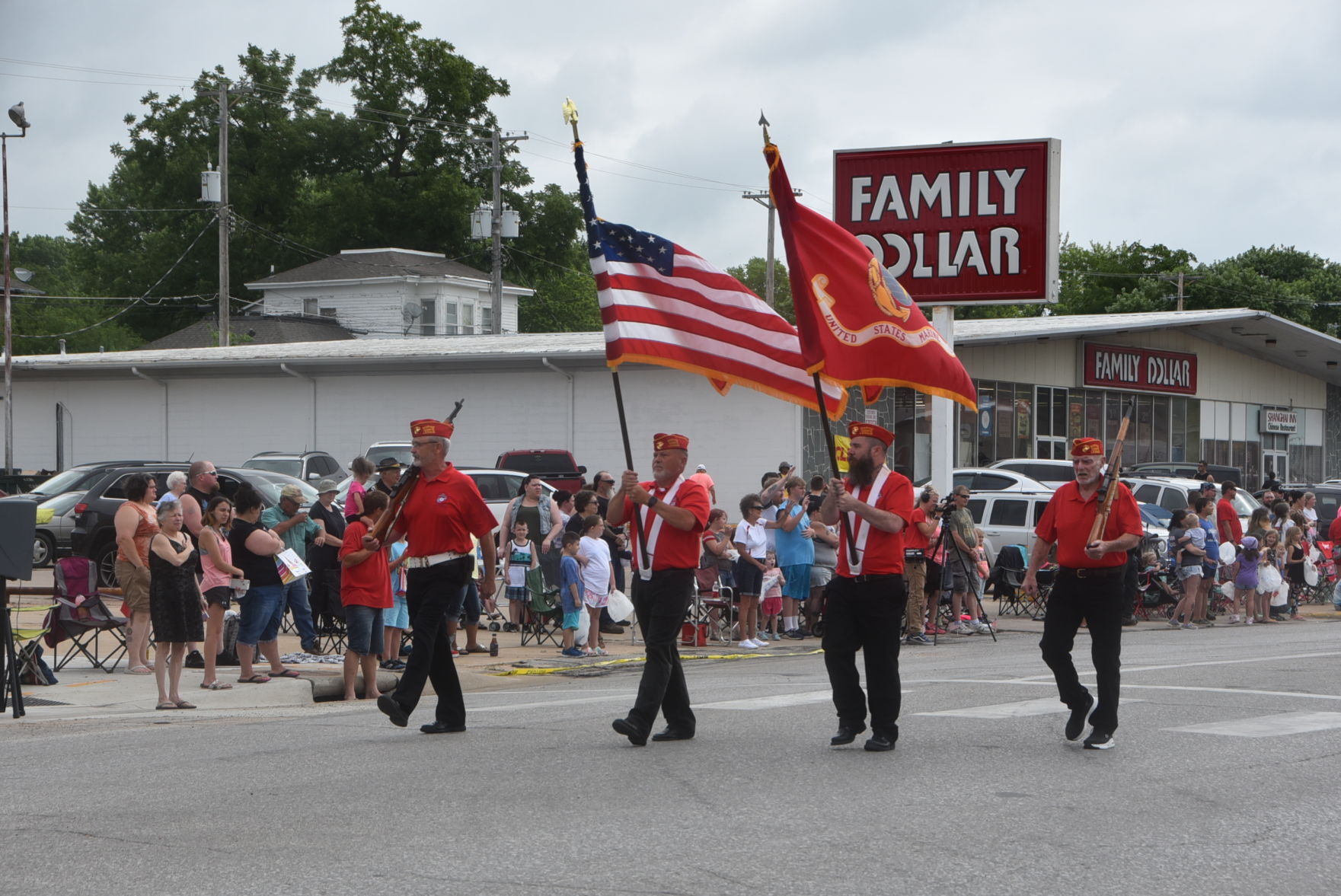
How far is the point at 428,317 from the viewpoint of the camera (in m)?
66.4

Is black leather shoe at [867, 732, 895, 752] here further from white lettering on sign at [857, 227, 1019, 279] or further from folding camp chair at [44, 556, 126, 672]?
white lettering on sign at [857, 227, 1019, 279]

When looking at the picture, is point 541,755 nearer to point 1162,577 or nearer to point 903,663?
point 903,663

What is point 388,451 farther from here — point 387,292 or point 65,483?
point 387,292

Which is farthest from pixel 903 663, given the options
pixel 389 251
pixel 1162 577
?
pixel 389 251

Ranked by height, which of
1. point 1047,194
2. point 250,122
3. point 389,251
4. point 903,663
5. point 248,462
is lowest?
point 903,663

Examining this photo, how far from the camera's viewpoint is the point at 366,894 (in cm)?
579

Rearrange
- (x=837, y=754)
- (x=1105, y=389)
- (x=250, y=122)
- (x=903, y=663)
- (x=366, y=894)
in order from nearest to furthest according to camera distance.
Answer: (x=366, y=894), (x=837, y=754), (x=903, y=663), (x=1105, y=389), (x=250, y=122)

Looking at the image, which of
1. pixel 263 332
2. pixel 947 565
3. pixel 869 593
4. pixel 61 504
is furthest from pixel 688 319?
pixel 263 332

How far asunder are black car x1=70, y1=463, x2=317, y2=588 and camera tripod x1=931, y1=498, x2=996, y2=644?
8968mm

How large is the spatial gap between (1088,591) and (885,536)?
127cm

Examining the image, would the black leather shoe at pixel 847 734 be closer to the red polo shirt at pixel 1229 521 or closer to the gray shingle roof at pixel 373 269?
the red polo shirt at pixel 1229 521

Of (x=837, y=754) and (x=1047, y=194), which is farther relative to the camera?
(x=1047, y=194)

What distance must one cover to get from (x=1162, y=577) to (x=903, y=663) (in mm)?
9381

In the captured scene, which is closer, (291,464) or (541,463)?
(291,464)
